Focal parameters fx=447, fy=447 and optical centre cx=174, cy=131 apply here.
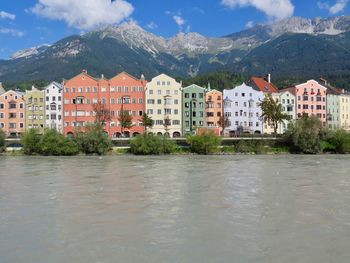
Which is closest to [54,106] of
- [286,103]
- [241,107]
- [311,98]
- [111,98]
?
[111,98]

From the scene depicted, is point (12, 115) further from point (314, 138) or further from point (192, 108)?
point (314, 138)

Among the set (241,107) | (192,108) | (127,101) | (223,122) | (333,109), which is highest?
(127,101)

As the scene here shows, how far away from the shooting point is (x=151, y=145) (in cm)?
7125

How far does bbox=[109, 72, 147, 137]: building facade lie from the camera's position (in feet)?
313

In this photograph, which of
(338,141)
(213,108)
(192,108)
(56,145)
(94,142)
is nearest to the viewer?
(56,145)

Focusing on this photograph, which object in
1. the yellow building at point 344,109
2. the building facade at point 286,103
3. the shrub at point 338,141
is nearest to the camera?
the shrub at point 338,141

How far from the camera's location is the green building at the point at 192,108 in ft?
317

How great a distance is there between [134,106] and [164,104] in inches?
254

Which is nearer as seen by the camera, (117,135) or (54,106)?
(117,135)

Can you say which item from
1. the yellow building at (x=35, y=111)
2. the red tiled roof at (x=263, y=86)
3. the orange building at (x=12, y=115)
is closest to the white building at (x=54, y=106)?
the yellow building at (x=35, y=111)

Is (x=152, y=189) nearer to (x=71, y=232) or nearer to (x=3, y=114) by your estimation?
(x=71, y=232)

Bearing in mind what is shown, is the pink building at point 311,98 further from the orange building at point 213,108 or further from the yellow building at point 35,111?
the yellow building at point 35,111

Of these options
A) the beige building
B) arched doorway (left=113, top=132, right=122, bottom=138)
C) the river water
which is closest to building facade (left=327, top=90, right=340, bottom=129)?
the beige building

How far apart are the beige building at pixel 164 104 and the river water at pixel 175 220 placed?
61.4m
